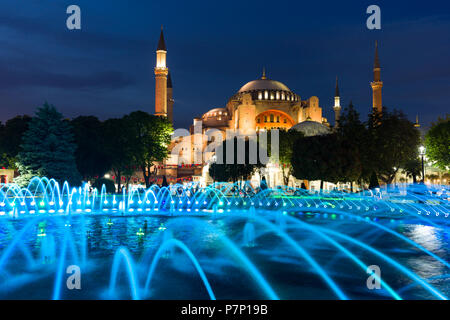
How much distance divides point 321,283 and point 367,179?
3103 centimetres

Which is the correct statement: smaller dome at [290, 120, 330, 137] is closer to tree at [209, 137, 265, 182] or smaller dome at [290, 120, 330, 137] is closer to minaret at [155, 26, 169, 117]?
tree at [209, 137, 265, 182]

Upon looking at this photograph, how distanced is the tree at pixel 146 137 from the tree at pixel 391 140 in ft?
83.6

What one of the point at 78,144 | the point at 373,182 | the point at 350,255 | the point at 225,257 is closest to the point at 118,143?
the point at 78,144

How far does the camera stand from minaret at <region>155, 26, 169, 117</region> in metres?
70.4

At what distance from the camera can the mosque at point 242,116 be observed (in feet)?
238

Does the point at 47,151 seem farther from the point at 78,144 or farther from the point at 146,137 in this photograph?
the point at 146,137

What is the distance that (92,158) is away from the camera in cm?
4488

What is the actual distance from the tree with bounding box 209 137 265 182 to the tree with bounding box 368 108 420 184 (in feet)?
44.5

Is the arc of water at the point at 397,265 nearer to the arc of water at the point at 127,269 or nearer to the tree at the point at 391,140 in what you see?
the arc of water at the point at 127,269

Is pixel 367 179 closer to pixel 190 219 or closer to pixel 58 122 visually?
pixel 190 219

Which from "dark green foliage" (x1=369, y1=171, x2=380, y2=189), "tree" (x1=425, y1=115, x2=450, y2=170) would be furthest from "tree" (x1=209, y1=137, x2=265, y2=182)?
"tree" (x1=425, y1=115, x2=450, y2=170)

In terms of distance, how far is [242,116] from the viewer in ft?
284

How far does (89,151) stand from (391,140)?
31.1m

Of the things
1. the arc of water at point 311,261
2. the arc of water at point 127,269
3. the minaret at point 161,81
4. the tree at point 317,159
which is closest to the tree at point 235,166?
the tree at point 317,159
